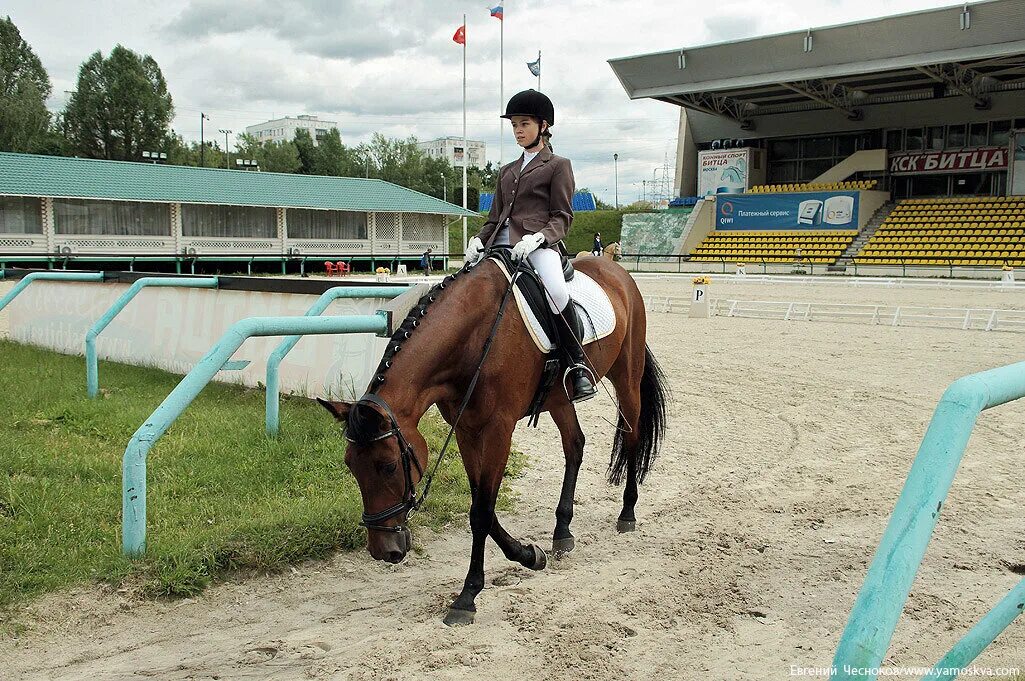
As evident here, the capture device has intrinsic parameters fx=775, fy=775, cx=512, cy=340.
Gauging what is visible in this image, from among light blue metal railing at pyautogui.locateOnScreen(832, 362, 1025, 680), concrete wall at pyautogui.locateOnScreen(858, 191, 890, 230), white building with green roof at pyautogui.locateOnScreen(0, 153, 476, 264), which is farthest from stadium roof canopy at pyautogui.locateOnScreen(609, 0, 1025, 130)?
light blue metal railing at pyautogui.locateOnScreen(832, 362, 1025, 680)

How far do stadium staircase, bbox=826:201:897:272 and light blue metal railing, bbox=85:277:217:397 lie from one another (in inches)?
1233

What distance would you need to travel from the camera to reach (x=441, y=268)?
42.3m

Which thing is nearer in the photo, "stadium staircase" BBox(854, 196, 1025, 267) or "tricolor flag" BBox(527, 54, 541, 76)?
"stadium staircase" BBox(854, 196, 1025, 267)

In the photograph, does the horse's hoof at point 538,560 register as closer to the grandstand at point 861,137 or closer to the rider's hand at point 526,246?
the rider's hand at point 526,246

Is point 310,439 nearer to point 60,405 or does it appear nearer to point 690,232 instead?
point 60,405

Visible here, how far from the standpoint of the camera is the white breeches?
421 cm

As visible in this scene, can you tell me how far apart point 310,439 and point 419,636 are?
2731 millimetres

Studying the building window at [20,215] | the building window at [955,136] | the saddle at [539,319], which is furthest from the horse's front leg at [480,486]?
the building window at [955,136]

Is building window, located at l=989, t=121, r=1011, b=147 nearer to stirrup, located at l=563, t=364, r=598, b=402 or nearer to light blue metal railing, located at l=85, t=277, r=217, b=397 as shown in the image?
light blue metal railing, located at l=85, t=277, r=217, b=397

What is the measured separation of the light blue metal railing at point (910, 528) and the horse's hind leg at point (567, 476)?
9.57ft

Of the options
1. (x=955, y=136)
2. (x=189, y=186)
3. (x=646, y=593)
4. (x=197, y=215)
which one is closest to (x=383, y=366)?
(x=646, y=593)

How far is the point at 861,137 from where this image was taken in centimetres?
4253

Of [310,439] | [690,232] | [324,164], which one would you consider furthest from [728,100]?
[324,164]

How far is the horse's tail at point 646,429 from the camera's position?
17.7 ft
